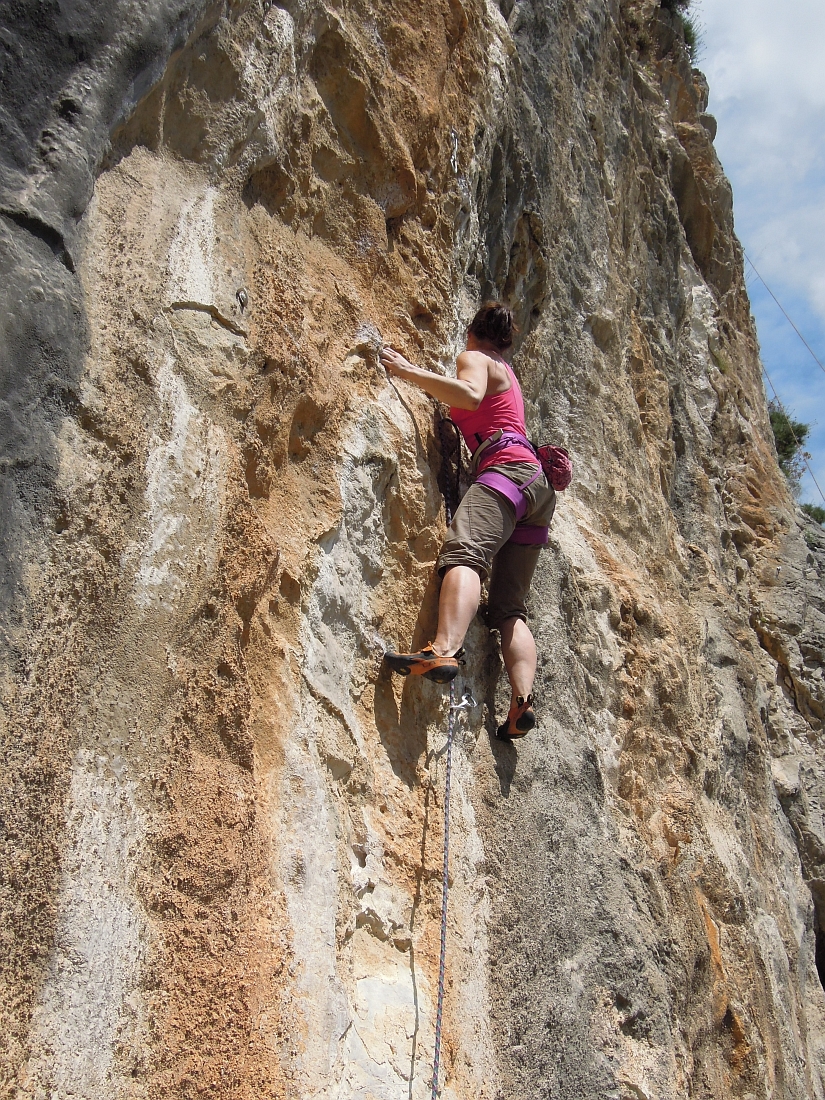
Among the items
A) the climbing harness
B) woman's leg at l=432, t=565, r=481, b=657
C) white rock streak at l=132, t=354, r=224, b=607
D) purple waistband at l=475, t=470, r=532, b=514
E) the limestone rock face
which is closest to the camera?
the limestone rock face

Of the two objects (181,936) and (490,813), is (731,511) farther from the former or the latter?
(181,936)

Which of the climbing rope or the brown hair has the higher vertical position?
the brown hair

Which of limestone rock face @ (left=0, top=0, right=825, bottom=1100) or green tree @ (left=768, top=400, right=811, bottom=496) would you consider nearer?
limestone rock face @ (left=0, top=0, right=825, bottom=1100)

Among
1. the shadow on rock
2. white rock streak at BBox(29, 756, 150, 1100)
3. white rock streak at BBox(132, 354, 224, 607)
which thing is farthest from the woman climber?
white rock streak at BBox(29, 756, 150, 1100)

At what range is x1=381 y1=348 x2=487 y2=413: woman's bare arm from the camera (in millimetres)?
3664

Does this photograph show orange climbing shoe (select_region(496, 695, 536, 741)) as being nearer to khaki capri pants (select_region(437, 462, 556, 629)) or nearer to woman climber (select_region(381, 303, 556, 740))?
woman climber (select_region(381, 303, 556, 740))

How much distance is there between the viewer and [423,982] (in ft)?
9.62

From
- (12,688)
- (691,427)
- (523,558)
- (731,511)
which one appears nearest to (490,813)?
(523,558)

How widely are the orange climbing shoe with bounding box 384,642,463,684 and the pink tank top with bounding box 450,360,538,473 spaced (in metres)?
0.92

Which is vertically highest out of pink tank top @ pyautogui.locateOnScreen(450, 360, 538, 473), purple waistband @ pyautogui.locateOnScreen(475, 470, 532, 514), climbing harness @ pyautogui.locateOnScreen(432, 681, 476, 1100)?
pink tank top @ pyautogui.locateOnScreen(450, 360, 538, 473)

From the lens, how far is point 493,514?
3615 mm

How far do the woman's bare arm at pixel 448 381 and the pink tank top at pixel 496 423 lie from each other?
11 cm

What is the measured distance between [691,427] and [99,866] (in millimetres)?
6575

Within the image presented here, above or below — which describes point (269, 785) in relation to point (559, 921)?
above
